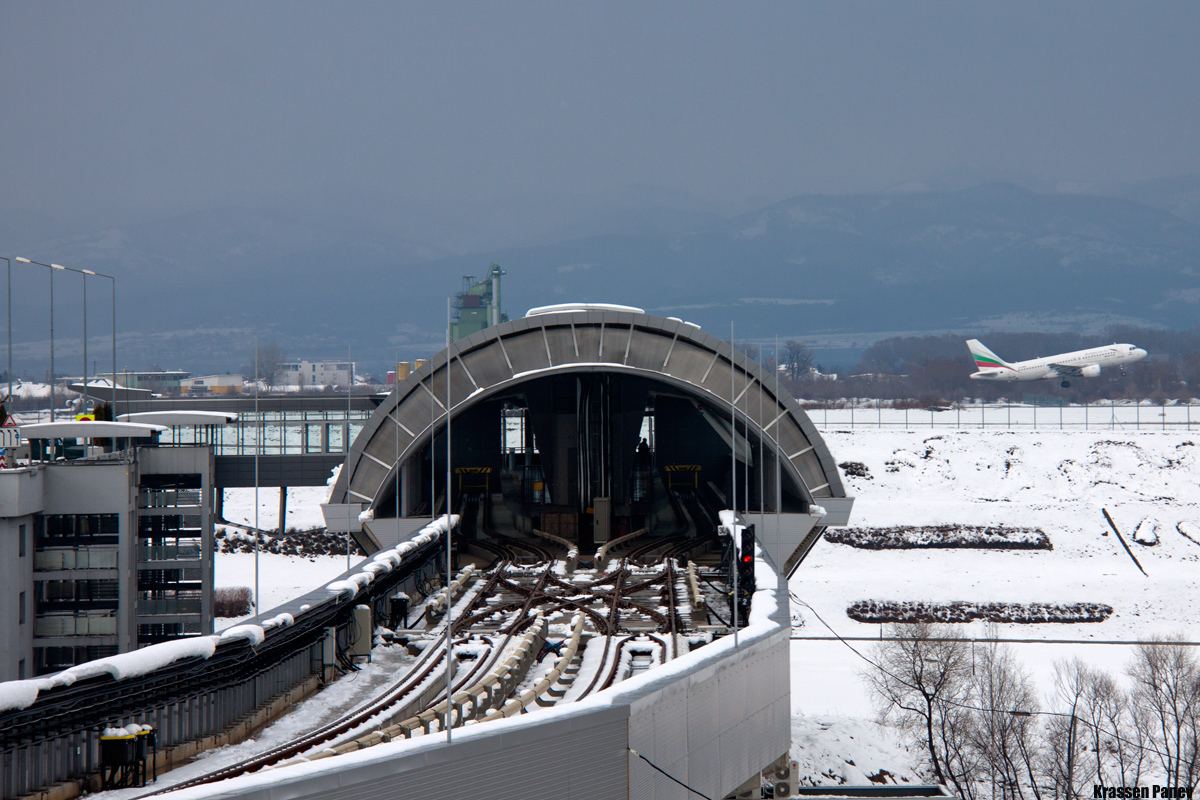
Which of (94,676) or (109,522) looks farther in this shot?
(109,522)

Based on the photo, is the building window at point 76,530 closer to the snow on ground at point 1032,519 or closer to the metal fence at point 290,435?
the metal fence at point 290,435

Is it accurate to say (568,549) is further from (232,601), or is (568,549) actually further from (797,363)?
(797,363)

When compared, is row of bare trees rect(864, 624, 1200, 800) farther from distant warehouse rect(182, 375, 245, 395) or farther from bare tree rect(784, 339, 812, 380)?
bare tree rect(784, 339, 812, 380)

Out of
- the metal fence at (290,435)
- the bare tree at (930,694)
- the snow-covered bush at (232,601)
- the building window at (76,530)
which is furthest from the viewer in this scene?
the metal fence at (290,435)

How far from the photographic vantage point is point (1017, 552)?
58.9 meters

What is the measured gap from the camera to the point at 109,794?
10727mm

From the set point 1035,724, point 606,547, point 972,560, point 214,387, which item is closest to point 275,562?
point 606,547

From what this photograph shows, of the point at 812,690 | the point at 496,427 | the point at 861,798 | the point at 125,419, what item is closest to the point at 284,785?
the point at 861,798

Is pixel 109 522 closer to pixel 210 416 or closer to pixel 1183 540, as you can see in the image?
pixel 210 416

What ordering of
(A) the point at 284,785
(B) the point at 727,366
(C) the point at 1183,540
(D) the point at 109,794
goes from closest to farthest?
Answer: (A) the point at 284,785 → (D) the point at 109,794 → (B) the point at 727,366 → (C) the point at 1183,540

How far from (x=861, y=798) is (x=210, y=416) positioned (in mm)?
24593

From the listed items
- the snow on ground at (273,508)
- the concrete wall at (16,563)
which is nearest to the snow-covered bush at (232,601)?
the snow on ground at (273,508)

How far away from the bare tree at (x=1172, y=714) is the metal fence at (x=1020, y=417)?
57.4 m

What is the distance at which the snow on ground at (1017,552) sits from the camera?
39.3 metres
